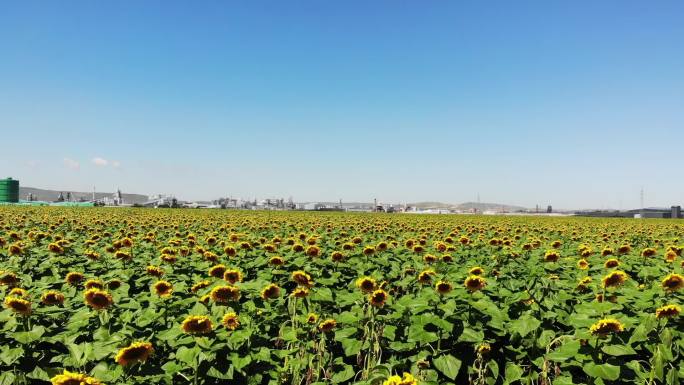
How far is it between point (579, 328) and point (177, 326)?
3.70 meters

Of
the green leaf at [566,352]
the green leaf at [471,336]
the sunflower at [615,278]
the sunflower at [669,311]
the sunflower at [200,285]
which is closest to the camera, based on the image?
the green leaf at [566,352]

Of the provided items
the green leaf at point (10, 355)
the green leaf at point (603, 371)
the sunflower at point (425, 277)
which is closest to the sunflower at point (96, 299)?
the green leaf at point (10, 355)

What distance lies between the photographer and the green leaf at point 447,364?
371 centimetres

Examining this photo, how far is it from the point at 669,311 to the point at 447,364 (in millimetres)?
1892

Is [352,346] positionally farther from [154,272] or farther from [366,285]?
[154,272]

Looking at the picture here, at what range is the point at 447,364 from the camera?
3807 millimetres

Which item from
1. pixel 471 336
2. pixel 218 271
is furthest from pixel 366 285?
pixel 218 271

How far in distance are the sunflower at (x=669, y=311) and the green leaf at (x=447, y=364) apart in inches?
68.0

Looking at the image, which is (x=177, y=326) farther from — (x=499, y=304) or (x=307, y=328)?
(x=499, y=304)

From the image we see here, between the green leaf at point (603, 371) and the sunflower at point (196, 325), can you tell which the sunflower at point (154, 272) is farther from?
the green leaf at point (603, 371)

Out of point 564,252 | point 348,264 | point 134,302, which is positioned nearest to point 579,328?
point 348,264

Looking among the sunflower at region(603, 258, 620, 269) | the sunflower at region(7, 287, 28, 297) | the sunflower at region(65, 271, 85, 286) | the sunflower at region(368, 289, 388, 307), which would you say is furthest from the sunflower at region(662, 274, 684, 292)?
the sunflower at region(65, 271, 85, 286)

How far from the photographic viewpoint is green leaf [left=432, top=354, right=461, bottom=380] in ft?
12.2

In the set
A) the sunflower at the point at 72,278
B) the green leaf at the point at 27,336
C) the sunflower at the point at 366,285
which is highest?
the sunflower at the point at 366,285
